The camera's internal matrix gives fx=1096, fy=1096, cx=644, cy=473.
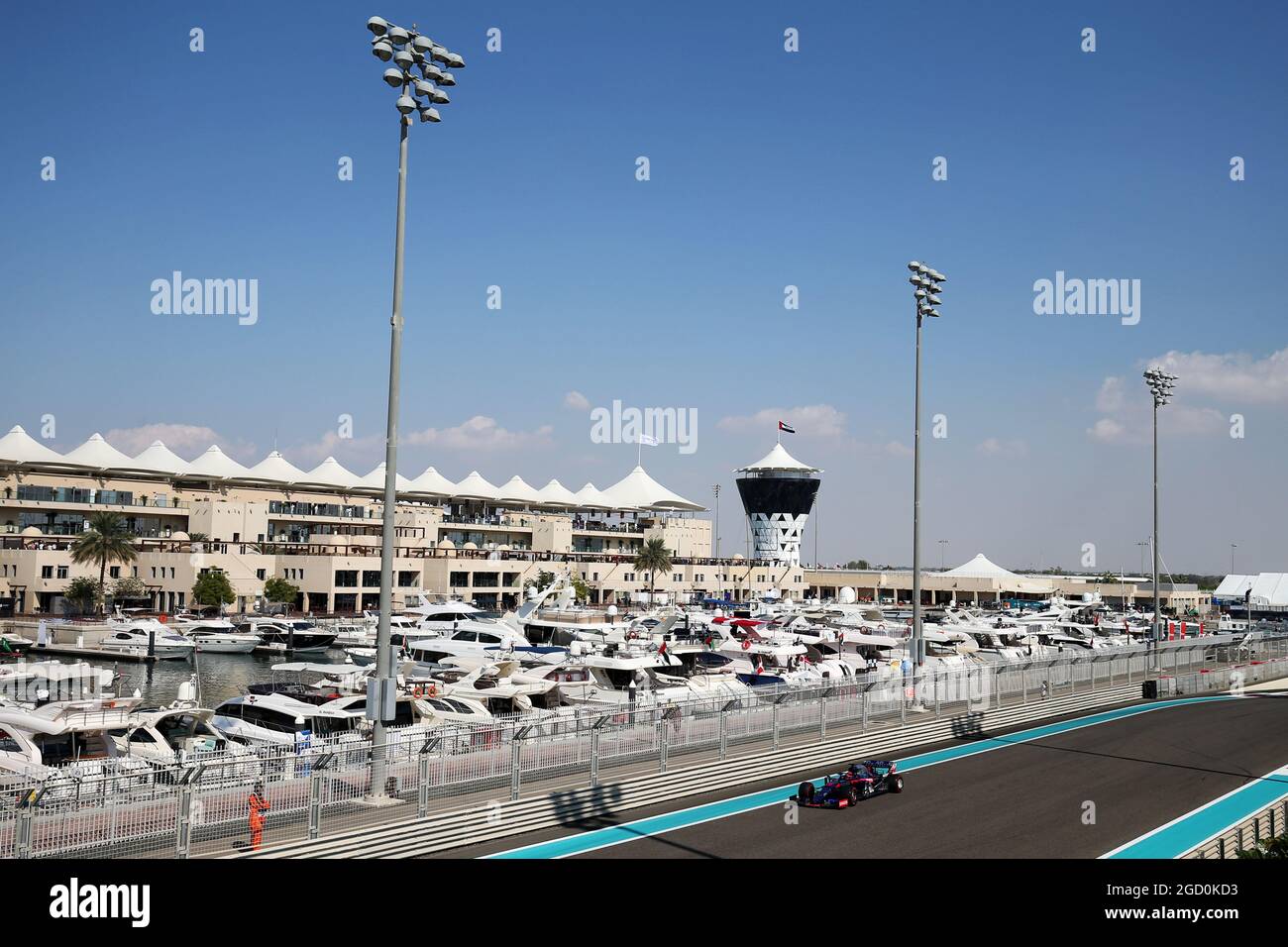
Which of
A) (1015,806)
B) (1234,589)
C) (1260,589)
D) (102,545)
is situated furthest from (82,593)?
(1234,589)

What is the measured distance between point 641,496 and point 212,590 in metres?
55.2

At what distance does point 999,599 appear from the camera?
14262cm

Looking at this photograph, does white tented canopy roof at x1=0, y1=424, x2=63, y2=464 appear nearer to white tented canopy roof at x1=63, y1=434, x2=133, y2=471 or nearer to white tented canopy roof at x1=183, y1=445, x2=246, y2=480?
white tented canopy roof at x1=63, y1=434, x2=133, y2=471

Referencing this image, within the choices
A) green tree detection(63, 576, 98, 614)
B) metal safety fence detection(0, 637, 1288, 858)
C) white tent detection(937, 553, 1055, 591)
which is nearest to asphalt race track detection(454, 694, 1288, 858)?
metal safety fence detection(0, 637, 1288, 858)

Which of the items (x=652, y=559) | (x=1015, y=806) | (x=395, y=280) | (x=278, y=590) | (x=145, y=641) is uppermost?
(x=395, y=280)

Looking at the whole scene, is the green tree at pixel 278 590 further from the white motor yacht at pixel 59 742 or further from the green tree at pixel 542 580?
the white motor yacht at pixel 59 742

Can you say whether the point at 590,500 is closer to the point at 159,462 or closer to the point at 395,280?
the point at 159,462

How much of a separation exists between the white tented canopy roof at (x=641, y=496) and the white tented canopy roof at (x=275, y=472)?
1351 inches

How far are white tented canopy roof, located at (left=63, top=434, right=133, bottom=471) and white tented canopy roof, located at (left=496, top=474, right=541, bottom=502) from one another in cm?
3765

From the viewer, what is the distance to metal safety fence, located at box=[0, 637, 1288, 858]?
14727 millimetres

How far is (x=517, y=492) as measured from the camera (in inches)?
4751

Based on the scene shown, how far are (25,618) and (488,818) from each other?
221ft
